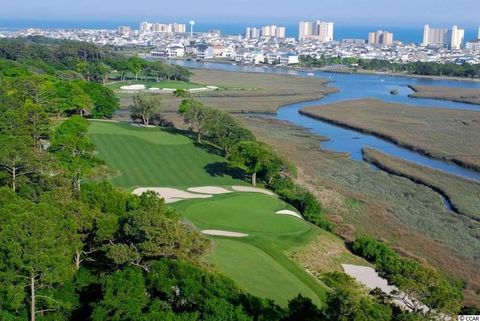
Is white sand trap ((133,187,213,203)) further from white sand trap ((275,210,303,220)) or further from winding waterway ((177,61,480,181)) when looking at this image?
winding waterway ((177,61,480,181))

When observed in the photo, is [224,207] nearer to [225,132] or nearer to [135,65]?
[225,132]

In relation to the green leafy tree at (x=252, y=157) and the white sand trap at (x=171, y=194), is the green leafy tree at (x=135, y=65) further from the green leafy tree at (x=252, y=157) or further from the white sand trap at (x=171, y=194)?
the white sand trap at (x=171, y=194)

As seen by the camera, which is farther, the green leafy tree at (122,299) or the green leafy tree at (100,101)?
the green leafy tree at (100,101)

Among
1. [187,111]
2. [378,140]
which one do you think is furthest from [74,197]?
[378,140]

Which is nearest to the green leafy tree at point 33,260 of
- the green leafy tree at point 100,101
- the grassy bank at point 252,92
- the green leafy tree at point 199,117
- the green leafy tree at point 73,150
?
the green leafy tree at point 73,150

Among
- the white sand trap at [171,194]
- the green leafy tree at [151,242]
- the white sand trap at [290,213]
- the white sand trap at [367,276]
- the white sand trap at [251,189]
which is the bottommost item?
the white sand trap at [367,276]

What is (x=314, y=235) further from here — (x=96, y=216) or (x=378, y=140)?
(x=378, y=140)

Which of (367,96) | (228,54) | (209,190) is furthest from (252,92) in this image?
(228,54)
